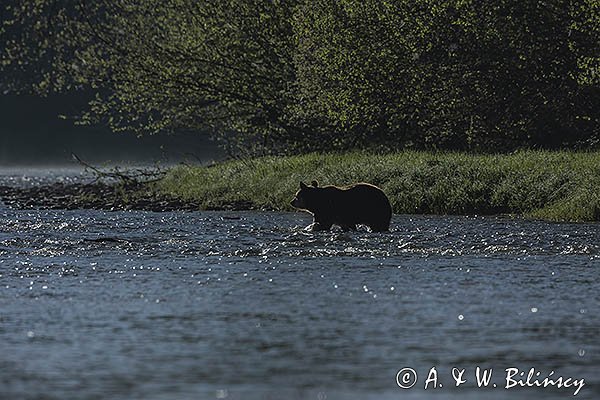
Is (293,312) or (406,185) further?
(406,185)

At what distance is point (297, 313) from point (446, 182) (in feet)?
65.1

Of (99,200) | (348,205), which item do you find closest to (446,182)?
(348,205)

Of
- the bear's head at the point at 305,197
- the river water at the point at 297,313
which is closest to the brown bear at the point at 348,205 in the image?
the bear's head at the point at 305,197

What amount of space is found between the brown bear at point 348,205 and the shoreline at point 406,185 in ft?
17.5

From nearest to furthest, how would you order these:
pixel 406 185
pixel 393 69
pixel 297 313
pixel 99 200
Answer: pixel 297 313
pixel 406 185
pixel 393 69
pixel 99 200

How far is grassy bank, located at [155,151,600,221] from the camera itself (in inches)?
1316

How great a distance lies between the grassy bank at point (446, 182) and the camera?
110 feet

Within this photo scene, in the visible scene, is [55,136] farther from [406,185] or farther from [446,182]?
[446,182]

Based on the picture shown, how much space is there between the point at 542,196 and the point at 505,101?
402 inches

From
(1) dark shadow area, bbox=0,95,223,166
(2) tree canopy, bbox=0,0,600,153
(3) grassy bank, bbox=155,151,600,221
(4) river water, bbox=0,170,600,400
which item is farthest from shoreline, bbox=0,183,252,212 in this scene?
(1) dark shadow area, bbox=0,95,223,166

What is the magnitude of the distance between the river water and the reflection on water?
0.10 feet

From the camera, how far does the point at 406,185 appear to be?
3644 centimetres

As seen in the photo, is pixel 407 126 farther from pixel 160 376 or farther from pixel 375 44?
pixel 160 376

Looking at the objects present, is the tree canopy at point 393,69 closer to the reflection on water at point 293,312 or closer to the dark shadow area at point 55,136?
the reflection on water at point 293,312
